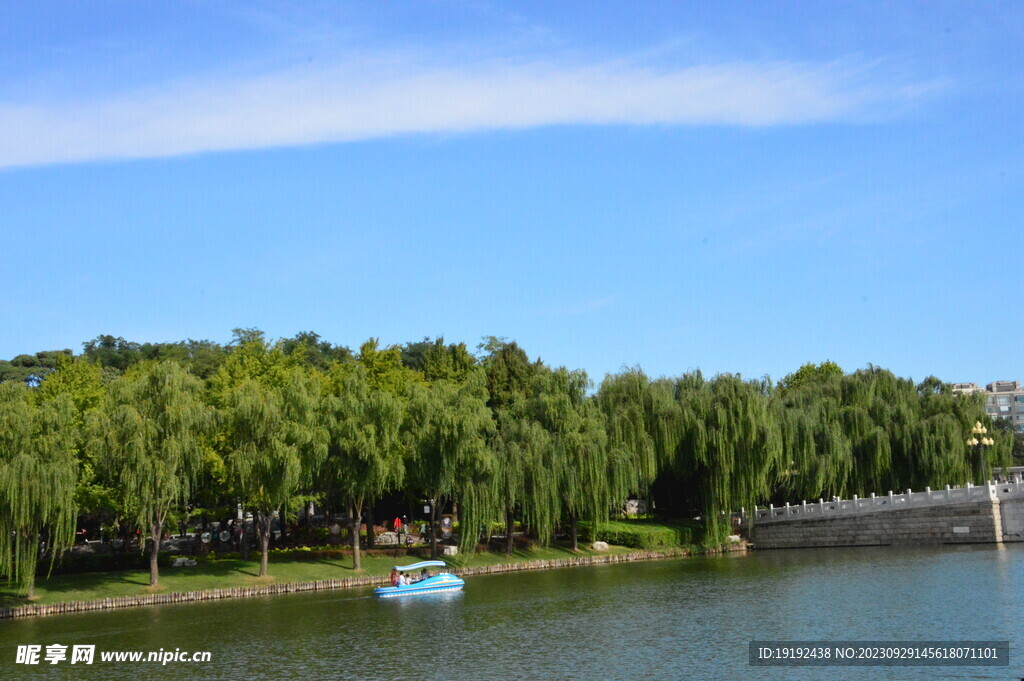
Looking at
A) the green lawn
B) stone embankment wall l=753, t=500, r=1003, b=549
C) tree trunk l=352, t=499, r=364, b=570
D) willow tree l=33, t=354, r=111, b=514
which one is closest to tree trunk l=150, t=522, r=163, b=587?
the green lawn

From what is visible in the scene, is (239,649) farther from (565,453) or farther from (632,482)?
(632,482)

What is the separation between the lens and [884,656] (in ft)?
72.5

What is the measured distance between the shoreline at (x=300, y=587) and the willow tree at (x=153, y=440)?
1324mm

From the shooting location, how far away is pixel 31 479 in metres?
31.2

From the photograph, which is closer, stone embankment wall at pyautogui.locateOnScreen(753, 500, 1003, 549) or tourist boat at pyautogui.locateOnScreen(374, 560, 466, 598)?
tourist boat at pyautogui.locateOnScreen(374, 560, 466, 598)

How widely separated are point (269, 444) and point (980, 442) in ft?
109

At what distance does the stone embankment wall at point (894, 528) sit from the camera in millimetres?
45100

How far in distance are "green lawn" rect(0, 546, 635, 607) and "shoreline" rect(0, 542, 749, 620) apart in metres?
0.25

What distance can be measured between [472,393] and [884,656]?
85.5 feet

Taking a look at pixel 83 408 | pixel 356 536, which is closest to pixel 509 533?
pixel 356 536

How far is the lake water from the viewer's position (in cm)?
2244

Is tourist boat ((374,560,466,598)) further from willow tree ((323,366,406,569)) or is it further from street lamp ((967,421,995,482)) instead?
street lamp ((967,421,995,482))

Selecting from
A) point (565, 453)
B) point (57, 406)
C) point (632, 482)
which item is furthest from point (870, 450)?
point (57, 406)

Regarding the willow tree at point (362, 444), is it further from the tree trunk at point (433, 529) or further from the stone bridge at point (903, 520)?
the stone bridge at point (903, 520)
